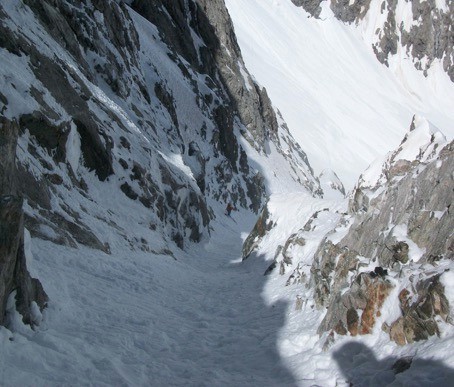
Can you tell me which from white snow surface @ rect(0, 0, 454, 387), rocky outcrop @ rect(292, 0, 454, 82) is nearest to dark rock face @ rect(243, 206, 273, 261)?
white snow surface @ rect(0, 0, 454, 387)

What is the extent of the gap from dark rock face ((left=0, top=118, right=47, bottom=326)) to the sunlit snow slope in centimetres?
6378

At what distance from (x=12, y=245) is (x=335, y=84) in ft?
295

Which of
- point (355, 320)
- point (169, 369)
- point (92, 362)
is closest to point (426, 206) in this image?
point (355, 320)

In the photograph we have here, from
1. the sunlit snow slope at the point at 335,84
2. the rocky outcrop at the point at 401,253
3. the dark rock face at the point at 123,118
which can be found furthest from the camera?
the sunlit snow slope at the point at 335,84

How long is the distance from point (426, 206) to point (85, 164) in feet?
33.2

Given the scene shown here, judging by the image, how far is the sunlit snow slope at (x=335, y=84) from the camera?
74812 millimetres

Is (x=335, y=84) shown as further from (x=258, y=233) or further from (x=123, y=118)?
(x=123, y=118)

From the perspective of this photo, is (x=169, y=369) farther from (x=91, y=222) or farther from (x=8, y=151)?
(x=91, y=222)

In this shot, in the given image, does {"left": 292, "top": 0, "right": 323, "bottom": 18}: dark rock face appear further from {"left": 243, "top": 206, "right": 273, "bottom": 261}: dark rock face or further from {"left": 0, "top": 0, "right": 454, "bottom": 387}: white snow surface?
{"left": 243, "top": 206, "right": 273, "bottom": 261}: dark rock face

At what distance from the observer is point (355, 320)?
23.8 ft

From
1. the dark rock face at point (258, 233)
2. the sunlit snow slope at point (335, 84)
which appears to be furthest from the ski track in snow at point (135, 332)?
the sunlit snow slope at point (335, 84)

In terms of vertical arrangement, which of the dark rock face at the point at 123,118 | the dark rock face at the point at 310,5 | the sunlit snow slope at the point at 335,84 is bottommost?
the dark rock face at the point at 123,118

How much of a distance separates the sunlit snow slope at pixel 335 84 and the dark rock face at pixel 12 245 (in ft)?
209

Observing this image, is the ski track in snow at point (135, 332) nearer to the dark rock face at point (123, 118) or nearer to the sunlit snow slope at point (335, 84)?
the dark rock face at point (123, 118)
